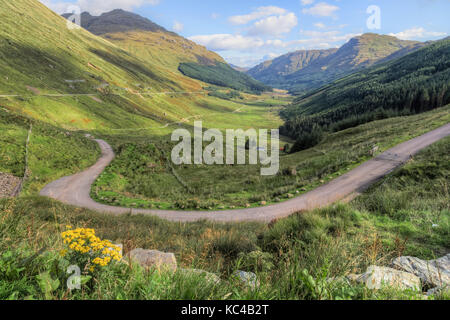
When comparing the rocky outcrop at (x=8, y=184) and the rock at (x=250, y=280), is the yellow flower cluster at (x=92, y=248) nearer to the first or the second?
the rock at (x=250, y=280)

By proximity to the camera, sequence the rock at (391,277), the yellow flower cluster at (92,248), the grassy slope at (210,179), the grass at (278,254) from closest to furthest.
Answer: the grass at (278,254)
the yellow flower cluster at (92,248)
the rock at (391,277)
the grassy slope at (210,179)

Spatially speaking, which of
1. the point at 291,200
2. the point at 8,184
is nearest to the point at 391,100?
the point at 291,200

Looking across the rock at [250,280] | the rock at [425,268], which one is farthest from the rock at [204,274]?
the rock at [425,268]

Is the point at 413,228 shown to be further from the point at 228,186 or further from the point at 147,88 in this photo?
the point at 147,88

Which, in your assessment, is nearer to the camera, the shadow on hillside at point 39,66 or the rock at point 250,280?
the rock at point 250,280

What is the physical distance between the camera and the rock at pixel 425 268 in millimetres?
3499

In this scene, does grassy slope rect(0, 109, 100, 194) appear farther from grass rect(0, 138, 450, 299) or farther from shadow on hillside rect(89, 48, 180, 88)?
shadow on hillside rect(89, 48, 180, 88)

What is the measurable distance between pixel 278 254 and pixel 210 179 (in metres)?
26.7

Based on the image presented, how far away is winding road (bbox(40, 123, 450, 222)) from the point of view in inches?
685

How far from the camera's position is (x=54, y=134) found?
38625mm

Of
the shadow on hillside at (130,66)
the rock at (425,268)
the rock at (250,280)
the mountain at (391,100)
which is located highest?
the shadow on hillside at (130,66)

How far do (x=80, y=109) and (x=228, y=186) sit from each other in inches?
2910

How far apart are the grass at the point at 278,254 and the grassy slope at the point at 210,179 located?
37.9ft

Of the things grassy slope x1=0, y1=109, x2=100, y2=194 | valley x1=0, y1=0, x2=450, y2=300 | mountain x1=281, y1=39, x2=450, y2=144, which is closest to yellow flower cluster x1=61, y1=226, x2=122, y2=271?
valley x1=0, y1=0, x2=450, y2=300
